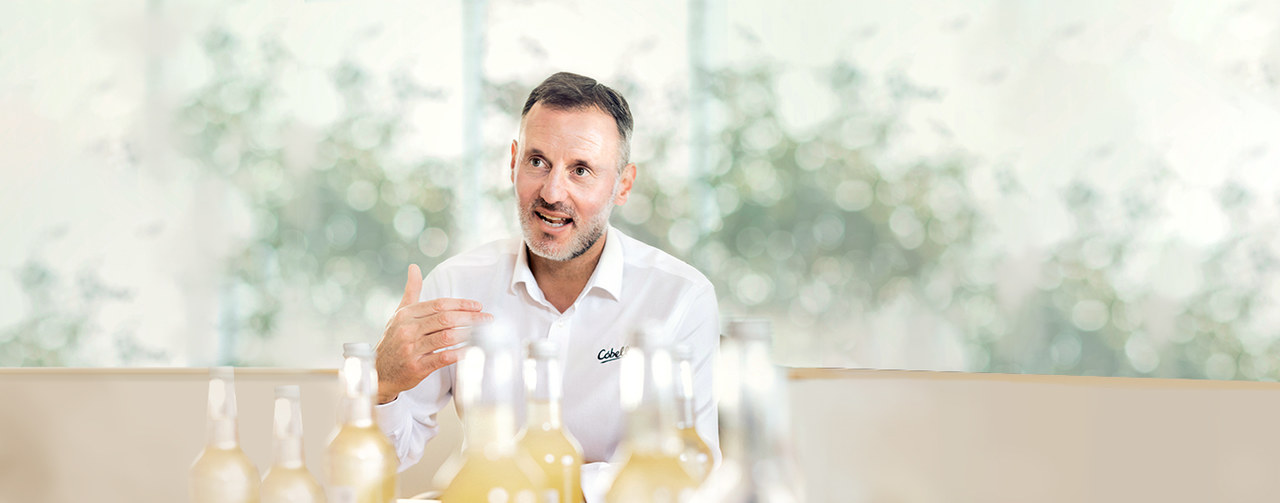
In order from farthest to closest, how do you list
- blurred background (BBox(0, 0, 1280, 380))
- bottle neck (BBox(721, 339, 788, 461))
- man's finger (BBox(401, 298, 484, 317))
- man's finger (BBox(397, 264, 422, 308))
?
blurred background (BBox(0, 0, 1280, 380))
man's finger (BBox(397, 264, 422, 308))
man's finger (BBox(401, 298, 484, 317))
bottle neck (BBox(721, 339, 788, 461))

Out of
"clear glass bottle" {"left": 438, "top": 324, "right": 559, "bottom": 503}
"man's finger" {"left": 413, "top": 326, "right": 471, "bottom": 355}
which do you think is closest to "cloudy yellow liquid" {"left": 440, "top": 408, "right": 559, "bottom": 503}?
"clear glass bottle" {"left": 438, "top": 324, "right": 559, "bottom": 503}

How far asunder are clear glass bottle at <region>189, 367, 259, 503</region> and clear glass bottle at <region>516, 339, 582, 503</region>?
0.73 ft

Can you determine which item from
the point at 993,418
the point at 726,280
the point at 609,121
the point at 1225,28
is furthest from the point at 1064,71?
the point at 609,121

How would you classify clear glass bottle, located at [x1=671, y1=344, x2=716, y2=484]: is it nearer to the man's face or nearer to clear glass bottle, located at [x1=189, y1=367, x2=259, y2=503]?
clear glass bottle, located at [x1=189, y1=367, x2=259, y2=503]

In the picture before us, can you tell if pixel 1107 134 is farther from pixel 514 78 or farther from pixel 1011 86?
pixel 514 78

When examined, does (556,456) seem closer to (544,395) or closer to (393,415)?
(544,395)

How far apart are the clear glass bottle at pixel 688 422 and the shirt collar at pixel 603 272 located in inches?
39.5

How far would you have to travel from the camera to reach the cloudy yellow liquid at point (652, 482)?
54 centimetres

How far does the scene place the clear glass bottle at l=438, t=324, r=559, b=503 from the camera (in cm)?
56

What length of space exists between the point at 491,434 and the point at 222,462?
9.5 inches

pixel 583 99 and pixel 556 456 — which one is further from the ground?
pixel 583 99

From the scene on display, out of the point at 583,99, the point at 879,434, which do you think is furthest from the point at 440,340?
the point at 879,434

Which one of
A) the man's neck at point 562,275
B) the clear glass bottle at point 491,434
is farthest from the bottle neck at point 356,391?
the man's neck at point 562,275

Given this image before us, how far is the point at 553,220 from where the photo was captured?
1603 millimetres
